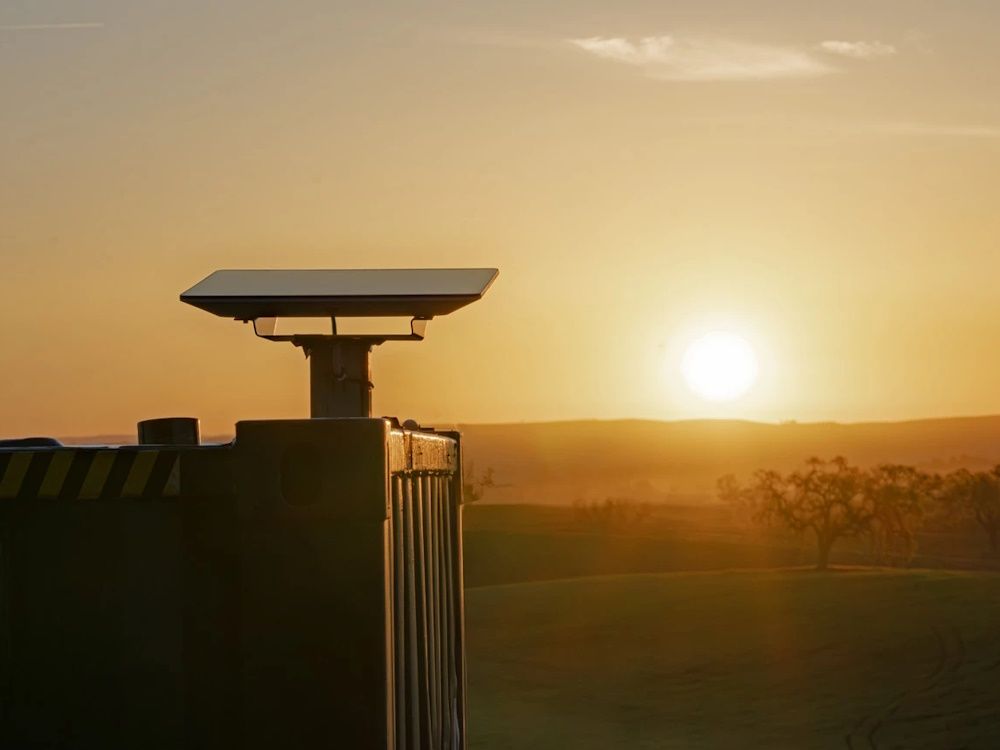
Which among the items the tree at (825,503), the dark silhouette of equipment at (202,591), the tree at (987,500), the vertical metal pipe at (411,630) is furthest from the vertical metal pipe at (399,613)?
the tree at (987,500)

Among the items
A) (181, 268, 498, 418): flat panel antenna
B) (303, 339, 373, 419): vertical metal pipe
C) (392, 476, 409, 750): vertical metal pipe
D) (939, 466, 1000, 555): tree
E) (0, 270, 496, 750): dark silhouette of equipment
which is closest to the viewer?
(0, 270, 496, 750): dark silhouette of equipment

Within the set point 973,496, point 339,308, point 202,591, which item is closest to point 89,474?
point 202,591

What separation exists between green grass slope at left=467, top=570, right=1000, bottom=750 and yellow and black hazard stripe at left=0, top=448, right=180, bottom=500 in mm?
17489

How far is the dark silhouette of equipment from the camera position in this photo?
17.4 feet

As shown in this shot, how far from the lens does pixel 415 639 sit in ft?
21.8

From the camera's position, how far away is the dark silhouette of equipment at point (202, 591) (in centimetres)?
530

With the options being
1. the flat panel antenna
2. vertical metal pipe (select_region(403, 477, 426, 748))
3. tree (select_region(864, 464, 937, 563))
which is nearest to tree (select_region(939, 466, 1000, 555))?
tree (select_region(864, 464, 937, 563))

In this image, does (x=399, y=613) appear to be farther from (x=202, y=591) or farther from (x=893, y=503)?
(x=893, y=503)

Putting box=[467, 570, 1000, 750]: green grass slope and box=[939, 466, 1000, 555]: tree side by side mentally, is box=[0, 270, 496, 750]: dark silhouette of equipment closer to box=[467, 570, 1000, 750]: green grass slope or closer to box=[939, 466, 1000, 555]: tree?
box=[467, 570, 1000, 750]: green grass slope

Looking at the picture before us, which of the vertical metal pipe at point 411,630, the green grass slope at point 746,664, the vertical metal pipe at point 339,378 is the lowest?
the green grass slope at point 746,664

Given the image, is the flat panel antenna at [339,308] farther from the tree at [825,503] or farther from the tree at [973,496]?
the tree at [973,496]

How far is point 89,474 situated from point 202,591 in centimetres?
55

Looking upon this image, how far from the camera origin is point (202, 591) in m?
5.37

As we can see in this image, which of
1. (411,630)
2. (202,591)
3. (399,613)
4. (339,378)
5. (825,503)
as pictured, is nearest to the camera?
(202,591)
